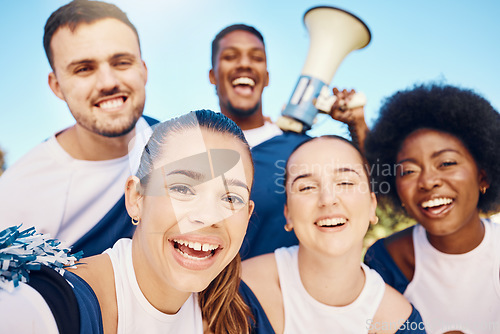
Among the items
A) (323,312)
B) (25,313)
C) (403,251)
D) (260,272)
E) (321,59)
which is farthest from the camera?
(321,59)

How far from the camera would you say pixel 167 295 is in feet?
6.31

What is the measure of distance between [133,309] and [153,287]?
136 mm

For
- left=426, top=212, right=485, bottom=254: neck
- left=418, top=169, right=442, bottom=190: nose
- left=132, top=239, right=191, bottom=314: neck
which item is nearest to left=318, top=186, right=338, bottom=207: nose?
left=418, top=169, right=442, bottom=190: nose

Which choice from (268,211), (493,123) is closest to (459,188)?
(493,123)

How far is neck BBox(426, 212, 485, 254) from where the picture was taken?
2916 mm

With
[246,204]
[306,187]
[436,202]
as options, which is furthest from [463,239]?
[246,204]

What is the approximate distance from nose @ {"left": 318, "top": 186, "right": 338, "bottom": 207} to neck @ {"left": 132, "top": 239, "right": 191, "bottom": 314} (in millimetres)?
993

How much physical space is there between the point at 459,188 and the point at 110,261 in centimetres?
246

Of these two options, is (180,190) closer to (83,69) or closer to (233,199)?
(233,199)

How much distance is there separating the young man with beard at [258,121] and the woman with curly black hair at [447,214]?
25.2 inches

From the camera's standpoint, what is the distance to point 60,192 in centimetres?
297

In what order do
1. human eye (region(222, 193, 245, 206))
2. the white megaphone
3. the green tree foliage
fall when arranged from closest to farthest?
1. human eye (region(222, 193, 245, 206))
2. the white megaphone
3. the green tree foliage

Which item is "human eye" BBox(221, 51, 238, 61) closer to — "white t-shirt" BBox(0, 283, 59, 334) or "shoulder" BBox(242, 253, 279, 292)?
"shoulder" BBox(242, 253, 279, 292)

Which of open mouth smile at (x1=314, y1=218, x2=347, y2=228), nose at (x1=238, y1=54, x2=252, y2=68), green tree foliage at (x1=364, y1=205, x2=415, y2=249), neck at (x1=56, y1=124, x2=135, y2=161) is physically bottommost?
open mouth smile at (x1=314, y1=218, x2=347, y2=228)
